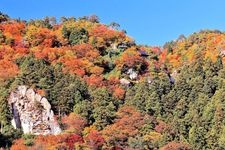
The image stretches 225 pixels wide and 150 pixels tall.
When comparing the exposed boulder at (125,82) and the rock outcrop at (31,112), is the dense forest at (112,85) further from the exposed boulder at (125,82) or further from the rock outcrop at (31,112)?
the rock outcrop at (31,112)

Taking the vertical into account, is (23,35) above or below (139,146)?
above

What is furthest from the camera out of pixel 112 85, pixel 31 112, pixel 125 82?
pixel 125 82

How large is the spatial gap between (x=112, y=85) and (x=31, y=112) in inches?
885

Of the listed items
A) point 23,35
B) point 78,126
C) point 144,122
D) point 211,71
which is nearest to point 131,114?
point 144,122

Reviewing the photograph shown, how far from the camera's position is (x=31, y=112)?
97000mm

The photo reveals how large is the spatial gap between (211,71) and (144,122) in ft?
64.5

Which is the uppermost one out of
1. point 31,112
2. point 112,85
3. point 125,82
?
point 125,82

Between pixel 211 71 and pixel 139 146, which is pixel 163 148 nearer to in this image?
pixel 139 146

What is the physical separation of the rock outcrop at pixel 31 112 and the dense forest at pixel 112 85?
1.58m

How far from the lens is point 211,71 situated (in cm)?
10944

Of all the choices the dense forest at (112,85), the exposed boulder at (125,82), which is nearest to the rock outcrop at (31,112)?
the dense forest at (112,85)

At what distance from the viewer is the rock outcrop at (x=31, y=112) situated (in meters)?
94.1

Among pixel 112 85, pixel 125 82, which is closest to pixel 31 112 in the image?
pixel 112 85

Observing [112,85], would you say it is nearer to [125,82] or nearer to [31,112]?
[125,82]
